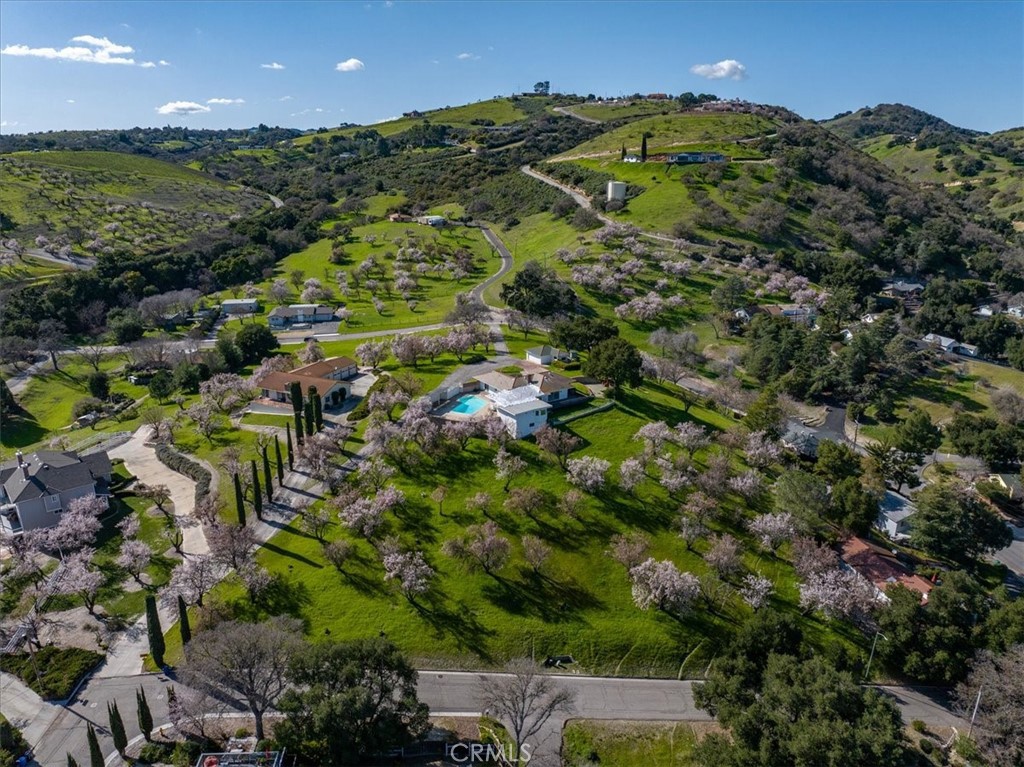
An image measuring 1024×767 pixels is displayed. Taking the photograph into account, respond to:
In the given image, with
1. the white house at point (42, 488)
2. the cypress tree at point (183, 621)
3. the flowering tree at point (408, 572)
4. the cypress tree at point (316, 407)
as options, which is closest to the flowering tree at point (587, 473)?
the flowering tree at point (408, 572)

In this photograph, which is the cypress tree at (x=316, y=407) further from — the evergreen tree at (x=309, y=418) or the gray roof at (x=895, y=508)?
the gray roof at (x=895, y=508)

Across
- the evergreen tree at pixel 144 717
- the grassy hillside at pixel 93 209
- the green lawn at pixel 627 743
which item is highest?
the grassy hillside at pixel 93 209

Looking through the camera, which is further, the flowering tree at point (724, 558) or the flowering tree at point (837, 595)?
the flowering tree at point (724, 558)

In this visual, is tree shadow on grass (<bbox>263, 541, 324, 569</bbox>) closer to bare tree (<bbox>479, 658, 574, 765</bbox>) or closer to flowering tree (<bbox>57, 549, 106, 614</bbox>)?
flowering tree (<bbox>57, 549, 106, 614</bbox>)

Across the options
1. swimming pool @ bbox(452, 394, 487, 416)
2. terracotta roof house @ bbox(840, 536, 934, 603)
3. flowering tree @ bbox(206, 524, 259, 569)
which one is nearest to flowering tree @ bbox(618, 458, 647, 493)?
swimming pool @ bbox(452, 394, 487, 416)

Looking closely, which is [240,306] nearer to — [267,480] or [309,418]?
[309,418]

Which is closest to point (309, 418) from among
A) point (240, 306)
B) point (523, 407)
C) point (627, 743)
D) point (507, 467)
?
point (523, 407)

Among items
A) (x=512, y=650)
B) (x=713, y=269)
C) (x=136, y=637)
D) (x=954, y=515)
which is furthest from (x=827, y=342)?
(x=136, y=637)
